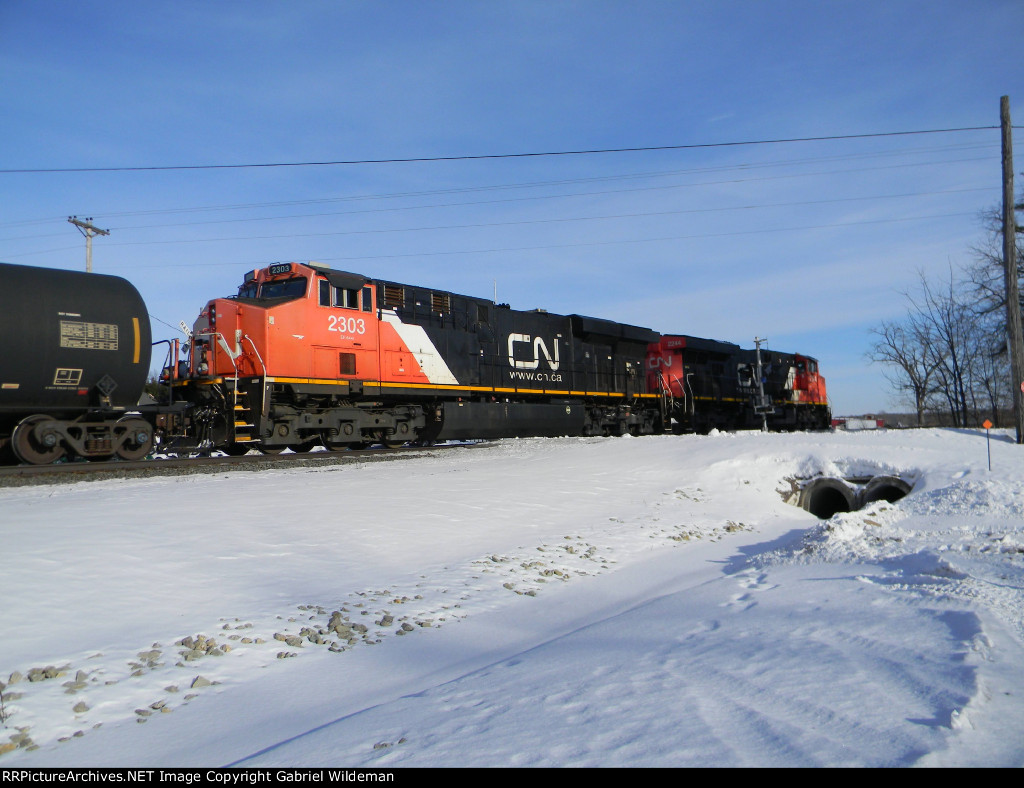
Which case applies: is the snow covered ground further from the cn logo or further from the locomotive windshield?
the cn logo

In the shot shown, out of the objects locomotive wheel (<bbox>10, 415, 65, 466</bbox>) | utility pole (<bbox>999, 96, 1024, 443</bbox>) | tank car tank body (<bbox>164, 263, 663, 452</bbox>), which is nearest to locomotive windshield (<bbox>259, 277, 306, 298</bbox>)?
tank car tank body (<bbox>164, 263, 663, 452</bbox>)

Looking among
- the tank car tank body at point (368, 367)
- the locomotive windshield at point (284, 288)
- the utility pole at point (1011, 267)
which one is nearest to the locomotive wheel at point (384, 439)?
the tank car tank body at point (368, 367)

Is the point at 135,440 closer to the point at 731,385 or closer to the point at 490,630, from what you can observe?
the point at 490,630

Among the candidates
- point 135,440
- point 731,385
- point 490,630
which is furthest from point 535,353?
point 490,630

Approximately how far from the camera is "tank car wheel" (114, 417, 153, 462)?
11.5m

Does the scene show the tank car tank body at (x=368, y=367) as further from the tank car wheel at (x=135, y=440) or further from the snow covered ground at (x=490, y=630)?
the snow covered ground at (x=490, y=630)

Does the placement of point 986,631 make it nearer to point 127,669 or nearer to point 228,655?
point 228,655

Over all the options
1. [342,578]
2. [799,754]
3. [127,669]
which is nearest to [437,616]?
[342,578]

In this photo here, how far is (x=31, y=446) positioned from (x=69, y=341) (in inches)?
71.9

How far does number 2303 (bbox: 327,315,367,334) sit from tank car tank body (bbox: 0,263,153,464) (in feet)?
10.7

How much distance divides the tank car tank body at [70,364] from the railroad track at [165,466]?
53 cm

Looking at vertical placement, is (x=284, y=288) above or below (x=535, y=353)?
above

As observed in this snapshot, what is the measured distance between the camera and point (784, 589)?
4750 millimetres

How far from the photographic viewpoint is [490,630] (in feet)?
15.4
